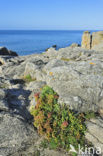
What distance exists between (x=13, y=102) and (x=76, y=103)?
4476 millimetres

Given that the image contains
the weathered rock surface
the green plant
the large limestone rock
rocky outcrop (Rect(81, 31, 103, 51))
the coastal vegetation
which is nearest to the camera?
the weathered rock surface

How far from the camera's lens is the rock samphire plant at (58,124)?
732cm

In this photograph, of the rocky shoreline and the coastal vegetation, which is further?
the coastal vegetation

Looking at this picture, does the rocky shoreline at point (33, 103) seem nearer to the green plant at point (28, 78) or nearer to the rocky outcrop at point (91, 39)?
the green plant at point (28, 78)

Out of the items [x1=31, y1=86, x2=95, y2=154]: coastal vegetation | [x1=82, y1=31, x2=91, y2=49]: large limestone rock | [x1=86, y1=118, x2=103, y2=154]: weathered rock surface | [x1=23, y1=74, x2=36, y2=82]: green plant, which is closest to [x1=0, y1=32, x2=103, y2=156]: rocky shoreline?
[x1=86, y1=118, x2=103, y2=154]: weathered rock surface

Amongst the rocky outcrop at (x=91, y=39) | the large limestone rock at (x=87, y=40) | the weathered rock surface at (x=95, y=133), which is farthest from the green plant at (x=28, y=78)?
the large limestone rock at (x=87, y=40)

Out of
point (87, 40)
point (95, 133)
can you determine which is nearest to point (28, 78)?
point (95, 133)

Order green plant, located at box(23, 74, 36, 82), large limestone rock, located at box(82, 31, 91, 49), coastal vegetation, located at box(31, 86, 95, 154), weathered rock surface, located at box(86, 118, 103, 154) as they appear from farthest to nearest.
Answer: large limestone rock, located at box(82, 31, 91, 49), green plant, located at box(23, 74, 36, 82), coastal vegetation, located at box(31, 86, 95, 154), weathered rock surface, located at box(86, 118, 103, 154)

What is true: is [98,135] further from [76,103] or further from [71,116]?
[76,103]

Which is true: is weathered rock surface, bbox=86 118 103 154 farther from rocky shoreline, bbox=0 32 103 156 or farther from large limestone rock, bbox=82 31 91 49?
large limestone rock, bbox=82 31 91 49

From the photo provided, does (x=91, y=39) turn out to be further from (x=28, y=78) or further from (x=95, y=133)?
(x=95, y=133)

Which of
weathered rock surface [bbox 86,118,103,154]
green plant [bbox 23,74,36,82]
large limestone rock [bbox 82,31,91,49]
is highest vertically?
large limestone rock [bbox 82,31,91,49]

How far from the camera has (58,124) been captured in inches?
313

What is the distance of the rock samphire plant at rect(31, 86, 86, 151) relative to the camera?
288 inches
